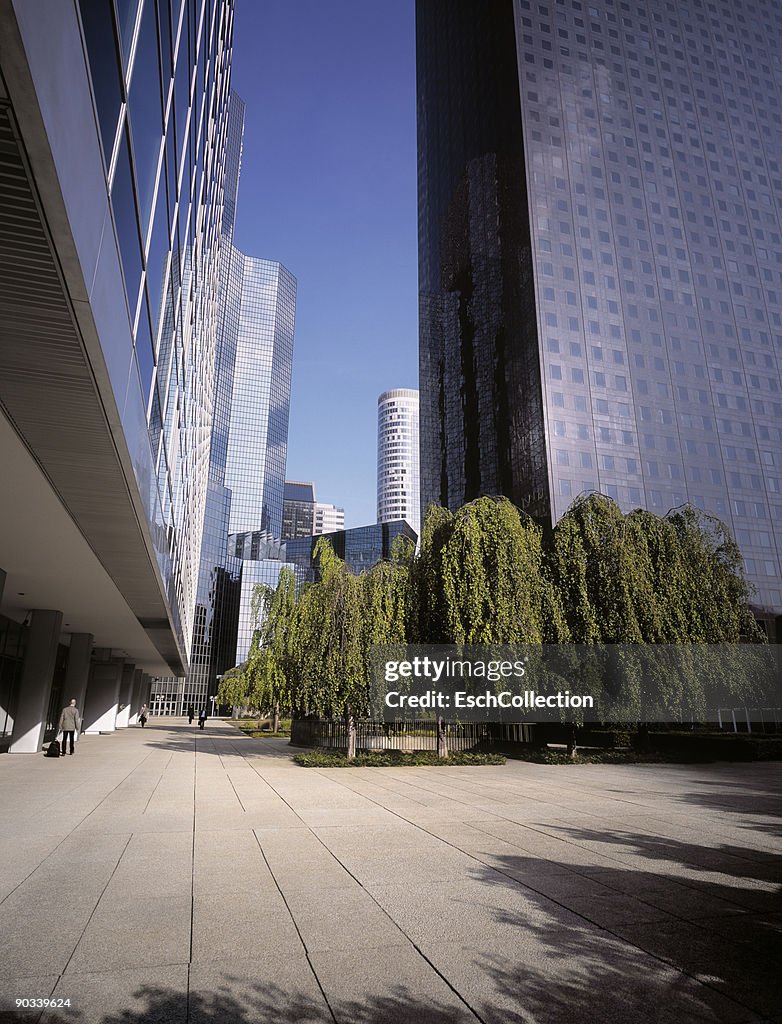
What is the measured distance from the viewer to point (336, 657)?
18.2m

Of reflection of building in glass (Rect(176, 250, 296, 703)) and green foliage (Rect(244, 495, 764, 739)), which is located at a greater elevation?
reflection of building in glass (Rect(176, 250, 296, 703))

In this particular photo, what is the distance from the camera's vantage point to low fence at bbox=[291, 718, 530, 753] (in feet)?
75.2

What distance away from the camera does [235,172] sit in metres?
118

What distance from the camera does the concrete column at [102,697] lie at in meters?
36.8

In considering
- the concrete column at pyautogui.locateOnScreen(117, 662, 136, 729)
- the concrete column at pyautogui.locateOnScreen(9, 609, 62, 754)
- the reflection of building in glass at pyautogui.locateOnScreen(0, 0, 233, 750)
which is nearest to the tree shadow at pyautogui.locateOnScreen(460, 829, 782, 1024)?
the reflection of building in glass at pyautogui.locateOnScreen(0, 0, 233, 750)

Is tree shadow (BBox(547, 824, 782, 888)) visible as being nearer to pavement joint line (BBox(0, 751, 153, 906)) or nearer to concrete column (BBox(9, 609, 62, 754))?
pavement joint line (BBox(0, 751, 153, 906))

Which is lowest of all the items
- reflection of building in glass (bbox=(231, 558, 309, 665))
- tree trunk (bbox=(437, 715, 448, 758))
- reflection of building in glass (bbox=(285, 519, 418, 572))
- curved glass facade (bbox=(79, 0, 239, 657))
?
tree trunk (bbox=(437, 715, 448, 758))

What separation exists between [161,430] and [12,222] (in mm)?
9005

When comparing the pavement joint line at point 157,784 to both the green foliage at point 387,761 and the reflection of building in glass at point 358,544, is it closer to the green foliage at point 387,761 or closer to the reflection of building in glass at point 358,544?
the green foliage at point 387,761

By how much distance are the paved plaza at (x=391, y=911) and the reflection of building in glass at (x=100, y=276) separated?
4699mm

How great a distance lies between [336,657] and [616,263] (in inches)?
3219

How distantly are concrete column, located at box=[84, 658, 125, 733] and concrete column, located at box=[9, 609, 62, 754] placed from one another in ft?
52.3

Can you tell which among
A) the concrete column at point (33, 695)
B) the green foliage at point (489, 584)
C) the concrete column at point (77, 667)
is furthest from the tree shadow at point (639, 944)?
the concrete column at point (77, 667)

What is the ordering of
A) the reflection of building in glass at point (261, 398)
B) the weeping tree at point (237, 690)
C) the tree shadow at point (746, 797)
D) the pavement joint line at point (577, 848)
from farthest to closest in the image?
the reflection of building in glass at point (261, 398) < the weeping tree at point (237, 690) < the tree shadow at point (746, 797) < the pavement joint line at point (577, 848)
